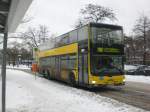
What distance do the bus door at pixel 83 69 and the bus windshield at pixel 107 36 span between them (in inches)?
49.2

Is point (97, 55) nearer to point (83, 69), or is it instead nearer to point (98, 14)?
point (83, 69)

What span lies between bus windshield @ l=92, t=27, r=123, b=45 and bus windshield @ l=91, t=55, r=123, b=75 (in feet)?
2.95

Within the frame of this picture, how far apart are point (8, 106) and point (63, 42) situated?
12194 mm

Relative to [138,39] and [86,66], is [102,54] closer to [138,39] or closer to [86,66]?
[86,66]

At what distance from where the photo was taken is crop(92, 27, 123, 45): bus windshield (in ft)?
58.9

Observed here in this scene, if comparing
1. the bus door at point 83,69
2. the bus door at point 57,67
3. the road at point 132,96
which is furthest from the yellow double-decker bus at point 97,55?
the bus door at point 57,67

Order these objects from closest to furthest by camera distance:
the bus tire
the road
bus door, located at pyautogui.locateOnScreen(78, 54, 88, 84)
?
the road < bus door, located at pyautogui.locateOnScreen(78, 54, 88, 84) < the bus tire

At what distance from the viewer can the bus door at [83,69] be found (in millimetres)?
18267

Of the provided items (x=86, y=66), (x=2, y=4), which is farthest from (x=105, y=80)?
(x=2, y=4)

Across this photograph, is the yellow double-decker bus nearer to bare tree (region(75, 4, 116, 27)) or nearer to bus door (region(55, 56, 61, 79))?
bus door (region(55, 56, 61, 79))

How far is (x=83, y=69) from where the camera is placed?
18.6m

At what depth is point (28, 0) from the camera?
4.74 meters

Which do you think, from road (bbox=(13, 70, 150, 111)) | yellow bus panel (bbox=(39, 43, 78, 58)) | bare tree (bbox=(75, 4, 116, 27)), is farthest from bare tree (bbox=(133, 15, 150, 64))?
road (bbox=(13, 70, 150, 111))

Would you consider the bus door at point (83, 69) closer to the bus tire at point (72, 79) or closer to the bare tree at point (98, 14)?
the bus tire at point (72, 79)
